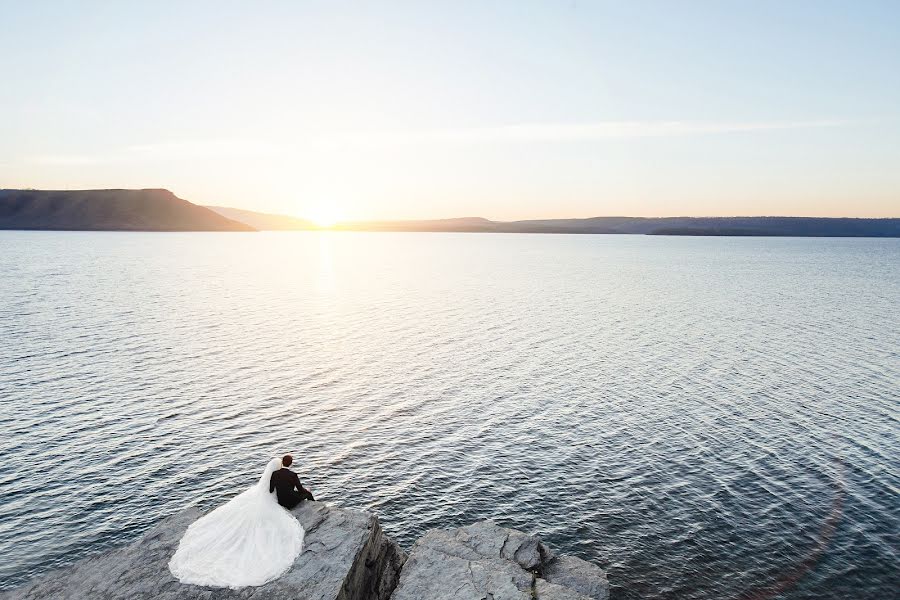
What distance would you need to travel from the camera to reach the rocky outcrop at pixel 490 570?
53.7 feet

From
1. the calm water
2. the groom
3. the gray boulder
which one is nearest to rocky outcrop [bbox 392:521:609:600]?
the gray boulder

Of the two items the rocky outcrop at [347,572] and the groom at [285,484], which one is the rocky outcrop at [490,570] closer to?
the rocky outcrop at [347,572]

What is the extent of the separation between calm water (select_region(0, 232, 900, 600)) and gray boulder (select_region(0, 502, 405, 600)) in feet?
25.6

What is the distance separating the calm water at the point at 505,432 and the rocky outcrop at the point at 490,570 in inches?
94.2

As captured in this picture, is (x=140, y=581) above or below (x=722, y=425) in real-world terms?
above

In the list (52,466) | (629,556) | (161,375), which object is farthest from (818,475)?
(161,375)

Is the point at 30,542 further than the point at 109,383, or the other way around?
the point at 109,383

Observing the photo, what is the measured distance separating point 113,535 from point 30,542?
3.44 m

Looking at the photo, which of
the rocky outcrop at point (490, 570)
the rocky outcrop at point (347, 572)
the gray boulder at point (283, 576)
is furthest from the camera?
the rocky outcrop at point (490, 570)

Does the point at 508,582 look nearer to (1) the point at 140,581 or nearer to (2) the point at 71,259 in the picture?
(1) the point at 140,581

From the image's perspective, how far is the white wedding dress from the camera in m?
15.1

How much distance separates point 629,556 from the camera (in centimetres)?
2409

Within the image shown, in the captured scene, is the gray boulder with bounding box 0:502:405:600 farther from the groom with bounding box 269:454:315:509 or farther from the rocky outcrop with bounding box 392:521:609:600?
the rocky outcrop with bounding box 392:521:609:600

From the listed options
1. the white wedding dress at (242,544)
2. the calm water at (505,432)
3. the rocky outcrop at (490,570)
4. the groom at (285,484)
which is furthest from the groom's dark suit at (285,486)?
the calm water at (505,432)
